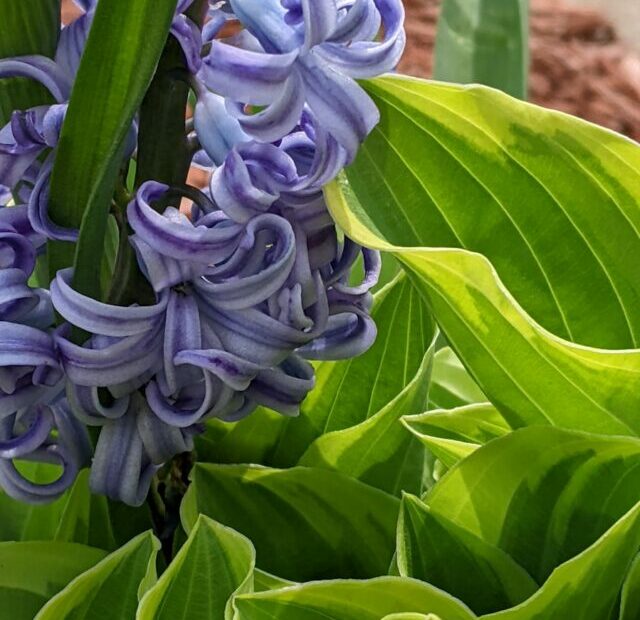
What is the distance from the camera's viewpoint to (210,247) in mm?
375

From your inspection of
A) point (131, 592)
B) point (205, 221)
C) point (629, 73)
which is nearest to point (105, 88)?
point (205, 221)

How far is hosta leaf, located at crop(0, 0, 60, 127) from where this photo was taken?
1.31ft

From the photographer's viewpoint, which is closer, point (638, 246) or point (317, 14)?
point (317, 14)

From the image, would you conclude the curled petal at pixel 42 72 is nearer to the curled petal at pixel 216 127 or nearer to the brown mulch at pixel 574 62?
the curled petal at pixel 216 127

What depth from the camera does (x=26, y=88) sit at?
1.36ft

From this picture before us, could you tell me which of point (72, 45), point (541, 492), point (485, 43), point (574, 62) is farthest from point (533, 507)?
point (574, 62)

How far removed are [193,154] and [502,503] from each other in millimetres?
168

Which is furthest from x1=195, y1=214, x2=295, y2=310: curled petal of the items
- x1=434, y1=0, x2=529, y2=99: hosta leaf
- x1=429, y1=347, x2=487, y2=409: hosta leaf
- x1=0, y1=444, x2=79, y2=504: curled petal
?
x1=434, y1=0, x2=529, y2=99: hosta leaf

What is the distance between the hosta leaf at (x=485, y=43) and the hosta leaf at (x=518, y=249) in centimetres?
28

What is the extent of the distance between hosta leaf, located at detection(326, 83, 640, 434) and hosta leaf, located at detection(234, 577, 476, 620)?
90 millimetres

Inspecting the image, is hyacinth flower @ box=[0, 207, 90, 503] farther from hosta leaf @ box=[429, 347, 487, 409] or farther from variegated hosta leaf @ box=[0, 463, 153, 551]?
hosta leaf @ box=[429, 347, 487, 409]

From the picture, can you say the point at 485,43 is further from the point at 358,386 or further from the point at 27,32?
the point at 27,32

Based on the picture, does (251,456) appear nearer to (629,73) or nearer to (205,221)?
(205,221)

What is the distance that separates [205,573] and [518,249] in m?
0.17
